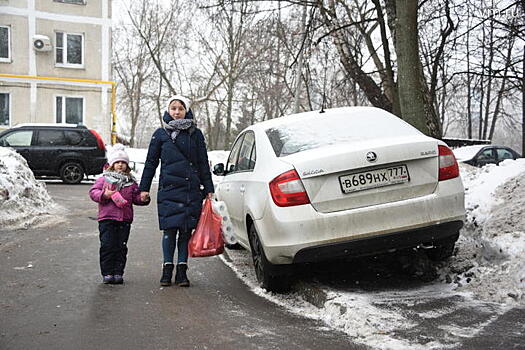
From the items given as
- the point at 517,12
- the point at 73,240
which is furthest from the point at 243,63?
the point at 73,240

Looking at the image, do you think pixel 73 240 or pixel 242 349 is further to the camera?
pixel 73 240

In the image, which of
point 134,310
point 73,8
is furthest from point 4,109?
point 134,310

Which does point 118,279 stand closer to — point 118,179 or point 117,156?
point 118,179

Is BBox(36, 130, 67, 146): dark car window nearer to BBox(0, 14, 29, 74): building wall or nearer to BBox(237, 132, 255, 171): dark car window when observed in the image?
BBox(0, 14, 29, 74): building wall

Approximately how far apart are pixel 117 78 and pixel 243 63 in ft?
72.5

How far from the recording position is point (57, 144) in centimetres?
1942

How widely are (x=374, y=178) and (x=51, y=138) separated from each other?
16324 mm

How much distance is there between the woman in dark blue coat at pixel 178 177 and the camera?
571cm

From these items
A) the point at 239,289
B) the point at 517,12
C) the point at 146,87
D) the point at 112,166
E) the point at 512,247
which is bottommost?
the point at 239,289

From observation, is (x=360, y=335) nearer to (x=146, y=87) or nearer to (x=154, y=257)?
(x=154, y=257)

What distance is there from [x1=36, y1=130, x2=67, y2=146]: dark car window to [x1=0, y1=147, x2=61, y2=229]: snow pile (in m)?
7.70

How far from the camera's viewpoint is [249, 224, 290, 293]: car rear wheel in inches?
208

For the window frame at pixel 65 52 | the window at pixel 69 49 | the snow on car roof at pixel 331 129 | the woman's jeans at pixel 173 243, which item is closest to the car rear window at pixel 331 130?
the snow on car roof at pixel 331 129

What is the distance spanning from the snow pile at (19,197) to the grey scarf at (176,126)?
4.85m
